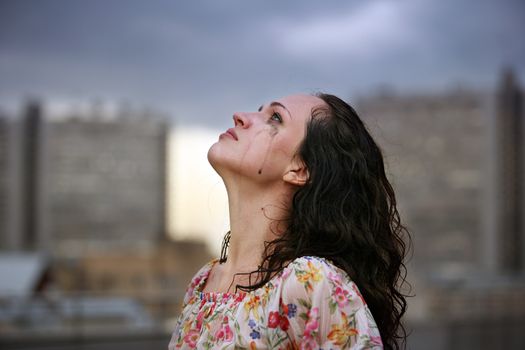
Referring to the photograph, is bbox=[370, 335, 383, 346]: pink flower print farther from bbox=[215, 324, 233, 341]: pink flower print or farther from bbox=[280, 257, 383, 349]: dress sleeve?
bbox=[215, 324, 233, 341]: pink flower print

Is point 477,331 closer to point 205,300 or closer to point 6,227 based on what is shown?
point 205,300

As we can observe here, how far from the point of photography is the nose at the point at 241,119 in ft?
4.24

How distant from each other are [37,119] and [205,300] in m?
83.0

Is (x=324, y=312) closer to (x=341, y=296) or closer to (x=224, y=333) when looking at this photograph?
(x=341, y=296)

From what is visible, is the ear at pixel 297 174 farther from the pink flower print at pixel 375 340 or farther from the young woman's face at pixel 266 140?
the pink flower print at pixel 375 340

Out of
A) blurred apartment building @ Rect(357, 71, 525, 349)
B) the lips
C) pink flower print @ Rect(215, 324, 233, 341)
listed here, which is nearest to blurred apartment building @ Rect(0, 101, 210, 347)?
blurred apartment building @ Rect(357, 71, 525, 349)

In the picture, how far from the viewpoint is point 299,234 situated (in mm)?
1200

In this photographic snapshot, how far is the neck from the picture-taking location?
Answer: 124 centimetres

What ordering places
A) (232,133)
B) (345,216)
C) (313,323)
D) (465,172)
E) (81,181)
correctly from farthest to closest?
(81,181), (465,172), (232,133), (345,216), (313,323)

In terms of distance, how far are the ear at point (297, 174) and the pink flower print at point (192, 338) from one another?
0.29 metres

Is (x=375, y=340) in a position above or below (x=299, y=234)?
below

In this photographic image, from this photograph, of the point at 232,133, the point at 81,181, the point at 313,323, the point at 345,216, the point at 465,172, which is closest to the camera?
the point at 313,323

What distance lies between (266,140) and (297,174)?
0.26 feet

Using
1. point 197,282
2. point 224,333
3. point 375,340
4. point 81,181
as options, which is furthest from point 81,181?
point 375,340
